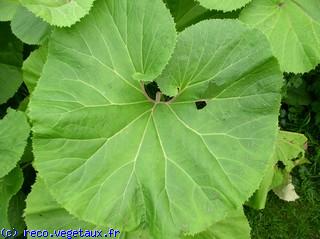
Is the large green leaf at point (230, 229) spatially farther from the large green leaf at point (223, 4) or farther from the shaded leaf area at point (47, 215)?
the large green leaf at point (223, 4)

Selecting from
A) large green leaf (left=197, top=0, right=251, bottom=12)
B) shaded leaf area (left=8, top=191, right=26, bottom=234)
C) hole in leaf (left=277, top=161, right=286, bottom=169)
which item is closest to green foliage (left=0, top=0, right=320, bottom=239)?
large green leaf (left=197, top=0, right=251, bottom=12)

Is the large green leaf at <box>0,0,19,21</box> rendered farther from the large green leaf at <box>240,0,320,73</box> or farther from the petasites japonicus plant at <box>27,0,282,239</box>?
the large green leaf at <box>240,0,320,73</box>

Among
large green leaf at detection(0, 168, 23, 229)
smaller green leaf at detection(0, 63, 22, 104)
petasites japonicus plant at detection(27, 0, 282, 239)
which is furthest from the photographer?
smaller green leaf at detection(0, 63, 22, 104)

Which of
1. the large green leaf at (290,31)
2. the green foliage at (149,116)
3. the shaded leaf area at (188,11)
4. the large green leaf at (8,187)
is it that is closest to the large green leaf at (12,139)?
the large green leaf at (8,187)

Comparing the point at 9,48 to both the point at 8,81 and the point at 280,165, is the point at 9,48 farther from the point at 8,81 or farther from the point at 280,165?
the point at 280,165

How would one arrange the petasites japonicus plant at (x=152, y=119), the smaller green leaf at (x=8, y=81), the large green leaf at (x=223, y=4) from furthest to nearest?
the smaller green leaf at (x=8, y=81)
the large green leaf at (x=223, y=4)
the petasites japonicus plant at (x=152, y=119)
